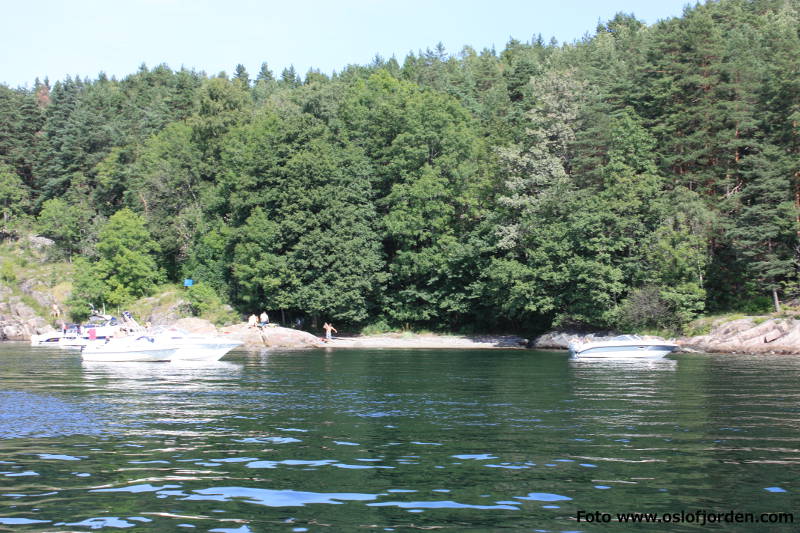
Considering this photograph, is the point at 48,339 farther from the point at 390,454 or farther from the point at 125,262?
the point at 390,454

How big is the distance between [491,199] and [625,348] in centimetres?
2843

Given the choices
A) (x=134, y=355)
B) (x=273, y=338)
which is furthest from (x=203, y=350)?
(x=273, y=338)

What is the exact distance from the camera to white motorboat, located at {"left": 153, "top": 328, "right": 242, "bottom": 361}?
45.4 m

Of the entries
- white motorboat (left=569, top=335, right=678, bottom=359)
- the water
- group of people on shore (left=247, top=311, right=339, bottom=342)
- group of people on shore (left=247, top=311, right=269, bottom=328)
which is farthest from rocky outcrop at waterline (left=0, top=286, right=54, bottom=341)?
white motorboat (left=569, top=335, right=678, bottom=359)

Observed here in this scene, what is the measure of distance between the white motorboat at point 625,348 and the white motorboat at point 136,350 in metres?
25.6

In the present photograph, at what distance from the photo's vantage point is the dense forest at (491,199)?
61375 mm

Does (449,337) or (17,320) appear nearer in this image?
(449,337)

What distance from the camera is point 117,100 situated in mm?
134375

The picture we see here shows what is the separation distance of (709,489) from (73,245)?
99122mm

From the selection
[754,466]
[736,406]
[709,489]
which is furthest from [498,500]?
[736,406]

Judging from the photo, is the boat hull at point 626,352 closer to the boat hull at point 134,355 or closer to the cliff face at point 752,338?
the cliff face at point 752,338

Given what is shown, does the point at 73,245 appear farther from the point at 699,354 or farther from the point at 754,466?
the point at 754,466

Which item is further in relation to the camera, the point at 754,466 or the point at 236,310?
the point at 236,310

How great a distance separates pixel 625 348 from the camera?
162 feet
